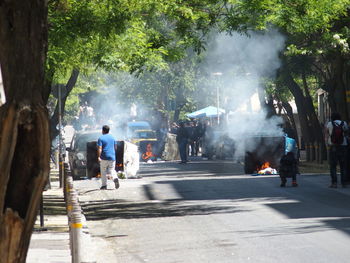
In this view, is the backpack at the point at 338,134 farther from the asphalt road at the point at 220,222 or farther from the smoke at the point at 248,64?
the smoke at the point at 248,64

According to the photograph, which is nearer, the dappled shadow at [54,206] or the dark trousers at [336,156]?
the dappled shadow at [54,206]

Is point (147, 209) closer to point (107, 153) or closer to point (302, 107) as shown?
point (107, 153)

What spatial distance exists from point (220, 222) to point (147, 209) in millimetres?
3652

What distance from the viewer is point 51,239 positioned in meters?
13.6

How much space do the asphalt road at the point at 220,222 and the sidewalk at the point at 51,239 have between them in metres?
0.46

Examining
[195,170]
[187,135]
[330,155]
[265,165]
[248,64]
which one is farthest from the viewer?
[187,135]

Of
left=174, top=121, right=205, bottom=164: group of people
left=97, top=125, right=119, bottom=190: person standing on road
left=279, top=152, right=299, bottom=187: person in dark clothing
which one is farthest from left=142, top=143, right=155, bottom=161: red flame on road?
left=279, top=152, right=299, bottom=187: person in dark clothing

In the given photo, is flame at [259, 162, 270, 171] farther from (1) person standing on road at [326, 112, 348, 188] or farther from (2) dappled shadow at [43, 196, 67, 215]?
(2) dappled shadow at [43, 196, 67, 215]

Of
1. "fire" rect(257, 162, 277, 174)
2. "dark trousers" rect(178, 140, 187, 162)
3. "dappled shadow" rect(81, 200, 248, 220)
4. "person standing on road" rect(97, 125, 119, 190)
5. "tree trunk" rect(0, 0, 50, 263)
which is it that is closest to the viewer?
"tree trunk" rect(0, 0, 50, 263)

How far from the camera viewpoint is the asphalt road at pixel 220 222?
11.5m

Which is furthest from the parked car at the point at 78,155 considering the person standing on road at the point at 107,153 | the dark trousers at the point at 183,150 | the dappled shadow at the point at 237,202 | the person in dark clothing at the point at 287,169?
the dark trousers at the point at 183,150

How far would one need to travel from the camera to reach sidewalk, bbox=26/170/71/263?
37.6ft

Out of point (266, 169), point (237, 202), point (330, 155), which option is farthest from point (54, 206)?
point (266, 169)

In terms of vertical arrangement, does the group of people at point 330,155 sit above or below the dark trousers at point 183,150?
below
